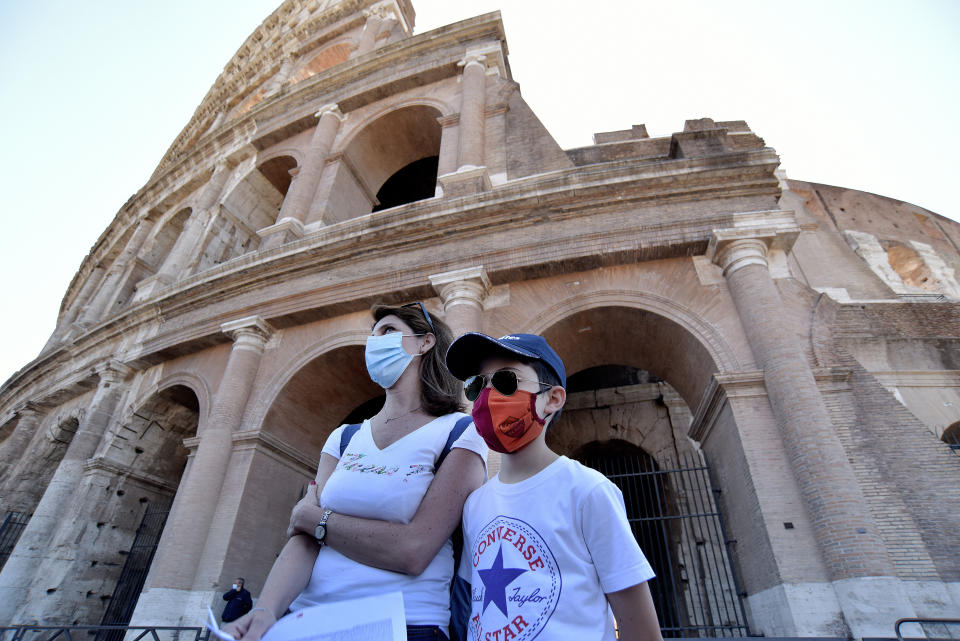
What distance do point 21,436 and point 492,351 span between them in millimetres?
15622

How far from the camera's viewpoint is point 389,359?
6.91ft

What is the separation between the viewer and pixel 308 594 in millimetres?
1577

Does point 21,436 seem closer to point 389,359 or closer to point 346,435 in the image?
point 346,435

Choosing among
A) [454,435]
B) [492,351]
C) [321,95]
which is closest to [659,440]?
[492,351]

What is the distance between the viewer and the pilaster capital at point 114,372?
1018 centimetres

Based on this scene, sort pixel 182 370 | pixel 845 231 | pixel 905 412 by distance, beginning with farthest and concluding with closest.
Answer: pixel 845 231 < pixel 182 370 < pixel 905 412

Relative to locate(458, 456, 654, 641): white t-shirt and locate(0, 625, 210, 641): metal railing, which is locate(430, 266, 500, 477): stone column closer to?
locate(0, 625, 210, 641): metal railing

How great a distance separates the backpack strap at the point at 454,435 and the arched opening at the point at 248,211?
12.4 m

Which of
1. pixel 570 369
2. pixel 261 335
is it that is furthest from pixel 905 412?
pixel 261 335

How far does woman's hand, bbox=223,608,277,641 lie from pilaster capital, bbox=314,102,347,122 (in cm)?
1267

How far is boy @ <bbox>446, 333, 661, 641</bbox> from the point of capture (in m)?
1.36

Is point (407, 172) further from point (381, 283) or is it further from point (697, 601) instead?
point (697, 601)

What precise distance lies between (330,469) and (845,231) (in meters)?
18.9

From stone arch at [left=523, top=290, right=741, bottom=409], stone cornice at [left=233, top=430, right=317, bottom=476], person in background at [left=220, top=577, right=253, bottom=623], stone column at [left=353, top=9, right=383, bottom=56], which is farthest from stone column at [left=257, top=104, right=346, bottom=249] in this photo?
person in background at [left=220, top=577, right=253, bottom=623]
